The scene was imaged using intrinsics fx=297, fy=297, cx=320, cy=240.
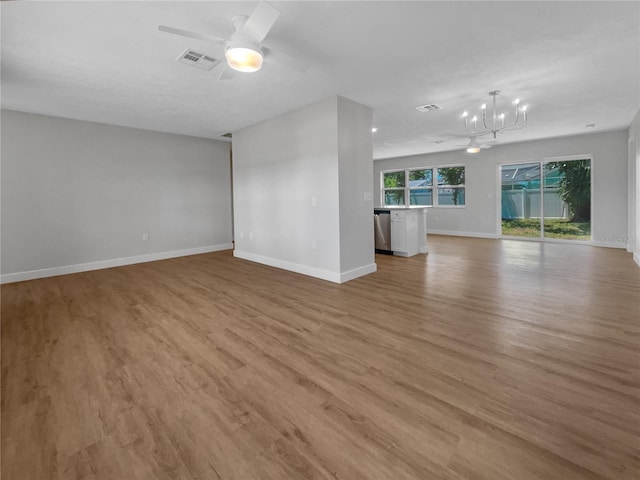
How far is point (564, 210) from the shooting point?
7160 mm

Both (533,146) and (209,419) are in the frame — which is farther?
(533,146)

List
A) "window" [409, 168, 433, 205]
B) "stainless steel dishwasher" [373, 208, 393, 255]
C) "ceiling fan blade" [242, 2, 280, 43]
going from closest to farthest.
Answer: "ceiling fan blade" [242, 2, 280, 43] < "stainless steel dishwasher" [373, 208, 393, 255] < "window" [409, 168, 433, 205]

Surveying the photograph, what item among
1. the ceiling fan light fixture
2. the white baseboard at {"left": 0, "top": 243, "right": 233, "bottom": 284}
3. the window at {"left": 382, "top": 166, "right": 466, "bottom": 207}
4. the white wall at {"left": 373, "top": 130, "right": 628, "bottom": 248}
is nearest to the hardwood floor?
the white baseboard at {"left": 0, "top": 243, "right": 233, "bottom": 284}

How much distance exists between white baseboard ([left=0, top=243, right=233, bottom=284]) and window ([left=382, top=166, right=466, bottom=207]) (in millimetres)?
6053

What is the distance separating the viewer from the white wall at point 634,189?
4.84 meters

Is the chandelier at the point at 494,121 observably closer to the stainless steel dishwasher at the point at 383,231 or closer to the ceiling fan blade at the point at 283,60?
the stainless steel dishwasher at the point at 383,231

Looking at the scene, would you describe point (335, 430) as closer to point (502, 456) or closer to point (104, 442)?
point (502, 456)

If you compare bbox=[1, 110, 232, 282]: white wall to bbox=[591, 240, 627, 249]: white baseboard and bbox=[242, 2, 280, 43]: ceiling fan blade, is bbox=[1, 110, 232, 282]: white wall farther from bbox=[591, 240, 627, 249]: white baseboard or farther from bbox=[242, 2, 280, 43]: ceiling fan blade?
bbox=[591, 240, 627, 249]: white baseboard

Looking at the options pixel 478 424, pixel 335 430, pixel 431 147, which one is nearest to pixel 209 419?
pixel 335 430

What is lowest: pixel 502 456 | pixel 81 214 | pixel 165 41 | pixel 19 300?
pixel 502 456

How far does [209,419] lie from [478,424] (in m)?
1.37

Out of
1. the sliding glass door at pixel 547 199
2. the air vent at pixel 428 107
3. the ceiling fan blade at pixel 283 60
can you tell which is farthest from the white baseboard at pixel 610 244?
the ceiling fan blade at pixel 283 60

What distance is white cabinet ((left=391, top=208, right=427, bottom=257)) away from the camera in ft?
18.7

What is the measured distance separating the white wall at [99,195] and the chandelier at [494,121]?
16.9 feet
